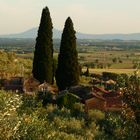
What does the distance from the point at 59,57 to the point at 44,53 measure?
2.20 m

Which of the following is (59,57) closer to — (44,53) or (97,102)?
(44,53)

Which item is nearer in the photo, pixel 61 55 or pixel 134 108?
pixel 134 108

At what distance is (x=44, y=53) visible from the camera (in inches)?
2272

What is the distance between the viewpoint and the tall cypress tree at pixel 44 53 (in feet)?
189

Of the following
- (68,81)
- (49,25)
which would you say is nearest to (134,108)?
(68,81)

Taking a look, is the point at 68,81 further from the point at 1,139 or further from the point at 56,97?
the point at 1,139

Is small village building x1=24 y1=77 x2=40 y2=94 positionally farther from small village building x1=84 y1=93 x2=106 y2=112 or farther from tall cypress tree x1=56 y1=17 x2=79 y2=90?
small village building x1=84 y1=93 x2=106 y2=112

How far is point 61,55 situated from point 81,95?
7745mm

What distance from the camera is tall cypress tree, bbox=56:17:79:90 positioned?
55500mm

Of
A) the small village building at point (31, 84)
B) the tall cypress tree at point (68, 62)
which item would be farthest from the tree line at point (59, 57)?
the small village building at point (31, 84)

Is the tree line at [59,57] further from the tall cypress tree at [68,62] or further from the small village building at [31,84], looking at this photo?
the small village building at [31,84]

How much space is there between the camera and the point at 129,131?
55.3ft

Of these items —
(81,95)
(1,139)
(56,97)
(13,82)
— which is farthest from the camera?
(13,82)

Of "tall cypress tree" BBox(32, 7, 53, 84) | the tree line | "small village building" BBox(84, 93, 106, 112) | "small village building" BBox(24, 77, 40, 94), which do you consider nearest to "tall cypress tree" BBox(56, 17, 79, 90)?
the tree line
